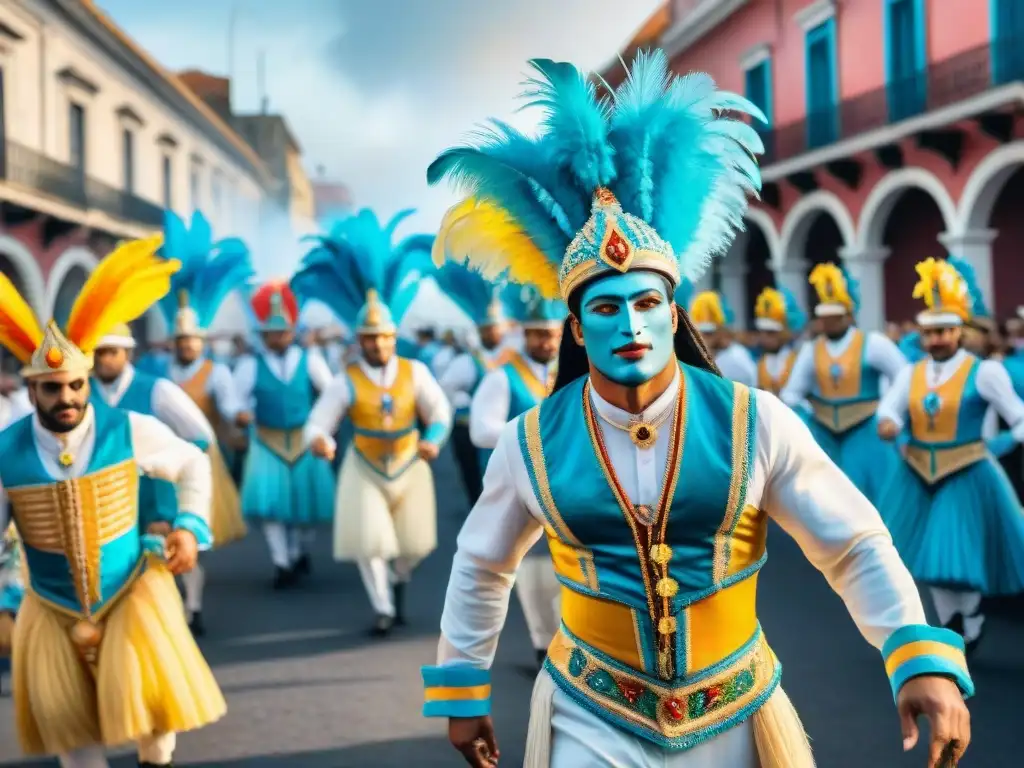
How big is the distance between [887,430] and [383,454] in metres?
3.07

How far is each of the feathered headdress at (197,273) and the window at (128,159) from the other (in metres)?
21.1

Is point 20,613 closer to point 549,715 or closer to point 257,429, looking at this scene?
point 549,715

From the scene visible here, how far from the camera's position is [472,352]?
13086 mm

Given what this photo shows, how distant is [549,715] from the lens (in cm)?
298

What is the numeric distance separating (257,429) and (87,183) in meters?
17.7

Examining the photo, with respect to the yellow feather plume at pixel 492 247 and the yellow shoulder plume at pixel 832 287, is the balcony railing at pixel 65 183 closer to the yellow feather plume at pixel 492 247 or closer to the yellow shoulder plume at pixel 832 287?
the yellow shoulder plume at pixel 832 287

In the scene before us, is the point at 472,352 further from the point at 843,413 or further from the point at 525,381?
the point at 525,381

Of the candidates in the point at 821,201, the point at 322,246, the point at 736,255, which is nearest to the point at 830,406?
the point at 322,246

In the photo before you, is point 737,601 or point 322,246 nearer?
point 737,601

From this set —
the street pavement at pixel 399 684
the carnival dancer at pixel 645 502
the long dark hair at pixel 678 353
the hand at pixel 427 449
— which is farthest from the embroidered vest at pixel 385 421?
the carnival dancer at pixel 645 502

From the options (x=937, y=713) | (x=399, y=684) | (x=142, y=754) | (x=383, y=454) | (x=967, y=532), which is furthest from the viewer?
(x=383, y=454)

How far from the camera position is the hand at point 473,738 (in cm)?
302

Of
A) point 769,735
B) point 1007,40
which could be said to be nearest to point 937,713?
point 769,735

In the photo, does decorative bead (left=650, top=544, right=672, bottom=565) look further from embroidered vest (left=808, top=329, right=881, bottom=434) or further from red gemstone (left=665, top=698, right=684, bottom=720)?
embroidered vest (left=808, top=329, right=881, bottom=434)
